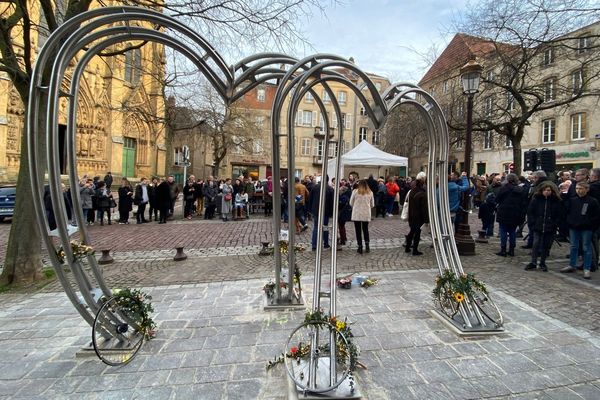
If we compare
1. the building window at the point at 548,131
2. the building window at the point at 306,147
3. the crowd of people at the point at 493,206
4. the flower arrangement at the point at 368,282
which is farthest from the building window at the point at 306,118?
the flower arrangement at the point at 368,282

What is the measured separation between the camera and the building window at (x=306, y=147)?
44.4 m

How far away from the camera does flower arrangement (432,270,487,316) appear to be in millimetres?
3922

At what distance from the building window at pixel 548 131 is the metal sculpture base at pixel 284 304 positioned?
28.9 m

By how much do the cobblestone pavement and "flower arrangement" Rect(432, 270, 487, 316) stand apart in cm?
31

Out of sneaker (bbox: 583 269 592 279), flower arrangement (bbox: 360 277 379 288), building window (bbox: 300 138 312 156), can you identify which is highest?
building window (bbox: 300 138 312 156)

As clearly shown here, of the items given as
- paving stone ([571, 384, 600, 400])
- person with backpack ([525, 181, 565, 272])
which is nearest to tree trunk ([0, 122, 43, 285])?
paving stone ([571, 384, 600, 400])

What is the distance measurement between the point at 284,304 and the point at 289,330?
63cm

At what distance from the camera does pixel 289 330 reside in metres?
3.89

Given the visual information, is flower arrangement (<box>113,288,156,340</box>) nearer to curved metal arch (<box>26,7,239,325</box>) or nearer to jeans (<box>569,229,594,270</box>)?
curved metal arch (<box>26,7,239,325</box>)

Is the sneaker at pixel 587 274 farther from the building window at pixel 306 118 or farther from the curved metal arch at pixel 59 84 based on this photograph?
the building window at pixel 306 118

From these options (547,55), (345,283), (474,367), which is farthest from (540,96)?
(474,367)

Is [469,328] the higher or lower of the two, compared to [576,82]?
lower

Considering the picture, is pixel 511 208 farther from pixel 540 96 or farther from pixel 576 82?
pixel 576 82

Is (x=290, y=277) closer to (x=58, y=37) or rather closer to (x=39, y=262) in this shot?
(x=58, y=37)
